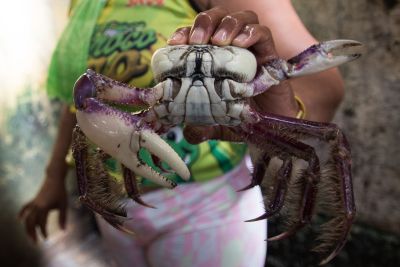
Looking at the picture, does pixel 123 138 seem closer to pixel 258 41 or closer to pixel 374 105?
pixel 258 41

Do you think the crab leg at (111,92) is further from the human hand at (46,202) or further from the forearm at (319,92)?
the human hand at (46,202)

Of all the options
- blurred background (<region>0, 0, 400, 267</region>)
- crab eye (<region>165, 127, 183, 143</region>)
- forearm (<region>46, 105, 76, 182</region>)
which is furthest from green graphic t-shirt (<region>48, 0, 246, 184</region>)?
blurred background (<region>0, 0, 400, 267</region>)

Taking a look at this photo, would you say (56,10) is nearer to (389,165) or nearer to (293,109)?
(293,109)

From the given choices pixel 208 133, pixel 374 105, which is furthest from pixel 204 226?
pixel 374 105

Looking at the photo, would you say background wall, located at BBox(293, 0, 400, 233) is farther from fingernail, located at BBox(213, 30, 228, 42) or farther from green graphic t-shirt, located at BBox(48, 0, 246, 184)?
fingernail, located at BBox(213, 30, 228, 42)

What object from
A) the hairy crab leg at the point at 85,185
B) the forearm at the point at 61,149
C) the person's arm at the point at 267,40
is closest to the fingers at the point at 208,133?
the person's arm at the point at 267,40

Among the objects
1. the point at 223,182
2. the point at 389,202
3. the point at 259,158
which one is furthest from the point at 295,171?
the point at 389,202
